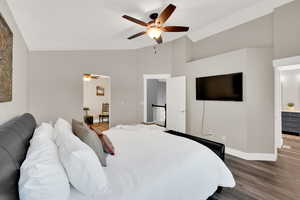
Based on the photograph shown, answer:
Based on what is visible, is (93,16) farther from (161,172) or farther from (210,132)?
(210,132)

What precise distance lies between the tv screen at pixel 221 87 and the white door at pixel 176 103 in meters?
0.46

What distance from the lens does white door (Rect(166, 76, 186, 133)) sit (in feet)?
15.1

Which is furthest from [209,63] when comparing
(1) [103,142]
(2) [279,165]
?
(1) [103,142]

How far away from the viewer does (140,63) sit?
17.0 ft

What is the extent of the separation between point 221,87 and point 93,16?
310 cm

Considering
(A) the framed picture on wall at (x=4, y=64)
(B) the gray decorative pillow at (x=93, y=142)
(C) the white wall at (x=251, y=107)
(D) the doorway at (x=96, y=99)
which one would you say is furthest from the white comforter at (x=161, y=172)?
(D) the doorway at (x=96, y=99)

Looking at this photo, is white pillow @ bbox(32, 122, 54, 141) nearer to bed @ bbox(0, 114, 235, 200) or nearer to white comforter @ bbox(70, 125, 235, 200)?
bed @ bbox(0, 114, 235, 200)

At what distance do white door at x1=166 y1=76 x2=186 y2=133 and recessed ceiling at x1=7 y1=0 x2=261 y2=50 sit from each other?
130cm

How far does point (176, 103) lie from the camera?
4.75 meters

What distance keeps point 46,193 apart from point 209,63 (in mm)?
3977

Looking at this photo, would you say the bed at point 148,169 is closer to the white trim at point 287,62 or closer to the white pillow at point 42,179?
the white pillow at point 42,179

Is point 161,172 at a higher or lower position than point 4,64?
lower

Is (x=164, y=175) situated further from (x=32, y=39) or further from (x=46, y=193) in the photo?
(x=32, y=39)

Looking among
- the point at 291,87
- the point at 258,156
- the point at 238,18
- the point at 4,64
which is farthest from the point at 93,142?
the point at 291,87
